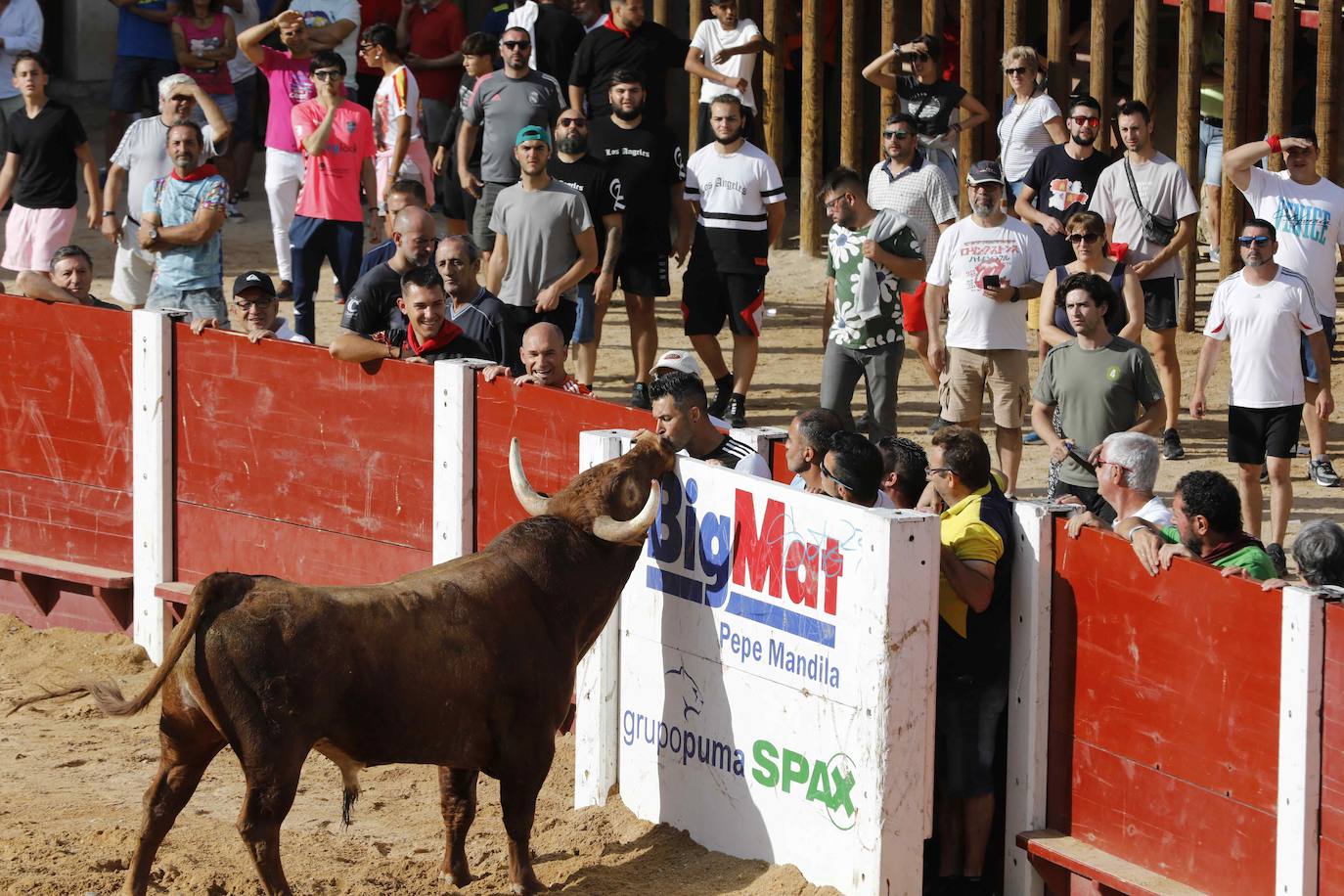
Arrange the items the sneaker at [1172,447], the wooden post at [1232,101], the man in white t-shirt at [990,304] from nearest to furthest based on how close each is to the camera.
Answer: the man in white t-shirt at [990,304] → the sneaker at [1172,447] → the wooden post at [1232,101]

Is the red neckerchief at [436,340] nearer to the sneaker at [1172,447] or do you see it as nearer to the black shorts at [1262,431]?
the black shorts at [1262,431]

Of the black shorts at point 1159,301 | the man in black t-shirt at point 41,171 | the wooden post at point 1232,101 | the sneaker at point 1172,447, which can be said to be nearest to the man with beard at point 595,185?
the black shorts at point 1159,301

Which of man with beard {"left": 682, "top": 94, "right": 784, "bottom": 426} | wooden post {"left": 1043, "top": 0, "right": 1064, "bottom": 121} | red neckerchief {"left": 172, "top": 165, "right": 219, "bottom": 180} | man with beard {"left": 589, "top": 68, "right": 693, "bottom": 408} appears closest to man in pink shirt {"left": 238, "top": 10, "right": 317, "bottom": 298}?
red neckerchief {"left": 172, "top": 165, "right": 219, "bottom": 180}

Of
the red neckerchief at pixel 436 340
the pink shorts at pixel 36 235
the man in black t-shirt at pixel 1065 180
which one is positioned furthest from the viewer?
the pink shorts at pixel 36 235

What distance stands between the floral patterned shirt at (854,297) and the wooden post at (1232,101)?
4.34 meters

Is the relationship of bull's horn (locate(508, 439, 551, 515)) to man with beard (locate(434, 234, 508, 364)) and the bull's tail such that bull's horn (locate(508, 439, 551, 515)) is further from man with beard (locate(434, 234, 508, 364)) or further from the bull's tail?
man with beard (locate(434, 234, 508, 364))

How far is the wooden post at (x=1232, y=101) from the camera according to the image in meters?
14.4

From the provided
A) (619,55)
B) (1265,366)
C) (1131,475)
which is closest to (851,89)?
(619,55)

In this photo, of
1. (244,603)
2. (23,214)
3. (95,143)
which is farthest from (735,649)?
(95,143)

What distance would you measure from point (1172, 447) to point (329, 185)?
17.3 feet

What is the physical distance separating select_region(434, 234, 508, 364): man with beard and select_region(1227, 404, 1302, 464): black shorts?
3.54 m

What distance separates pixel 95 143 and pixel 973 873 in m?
15.0

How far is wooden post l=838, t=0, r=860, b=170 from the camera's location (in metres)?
16.2

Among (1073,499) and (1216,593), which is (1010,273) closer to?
(1073,499)
